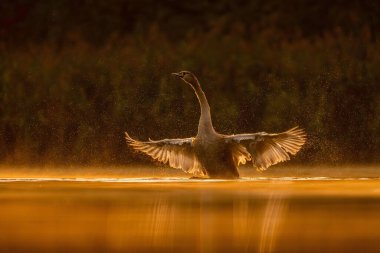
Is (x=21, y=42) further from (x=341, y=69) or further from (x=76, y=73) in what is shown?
(x=341, y=69)

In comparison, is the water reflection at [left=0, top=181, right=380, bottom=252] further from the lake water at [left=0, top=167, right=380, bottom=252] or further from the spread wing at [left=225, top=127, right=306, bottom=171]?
the spread wing at [left=225, top=127, right=306, bottom=171]

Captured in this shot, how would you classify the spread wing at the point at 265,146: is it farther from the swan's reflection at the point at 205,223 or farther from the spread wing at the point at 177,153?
the swan's reflection at the point at 205,223

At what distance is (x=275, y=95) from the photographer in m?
25.6

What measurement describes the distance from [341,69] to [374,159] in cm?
213

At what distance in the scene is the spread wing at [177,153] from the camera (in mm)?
20281

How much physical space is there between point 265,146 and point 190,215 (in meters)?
6.14

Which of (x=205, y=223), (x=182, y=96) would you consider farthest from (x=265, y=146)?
(x=205, y=223)

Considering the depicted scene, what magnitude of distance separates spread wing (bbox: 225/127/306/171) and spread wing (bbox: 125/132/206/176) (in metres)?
0.73

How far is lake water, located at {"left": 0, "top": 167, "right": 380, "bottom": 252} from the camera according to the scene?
36.8ft

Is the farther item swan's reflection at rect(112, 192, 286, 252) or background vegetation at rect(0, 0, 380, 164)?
background vegetation at rect(0, 0, 380, 164)

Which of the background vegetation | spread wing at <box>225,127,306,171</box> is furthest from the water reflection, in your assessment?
the background vegetation

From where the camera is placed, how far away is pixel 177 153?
Answer: 67.3 ft

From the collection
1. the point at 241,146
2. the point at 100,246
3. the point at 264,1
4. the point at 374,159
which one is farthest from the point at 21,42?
the point at 100,246

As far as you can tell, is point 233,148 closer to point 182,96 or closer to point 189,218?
point 182,96
